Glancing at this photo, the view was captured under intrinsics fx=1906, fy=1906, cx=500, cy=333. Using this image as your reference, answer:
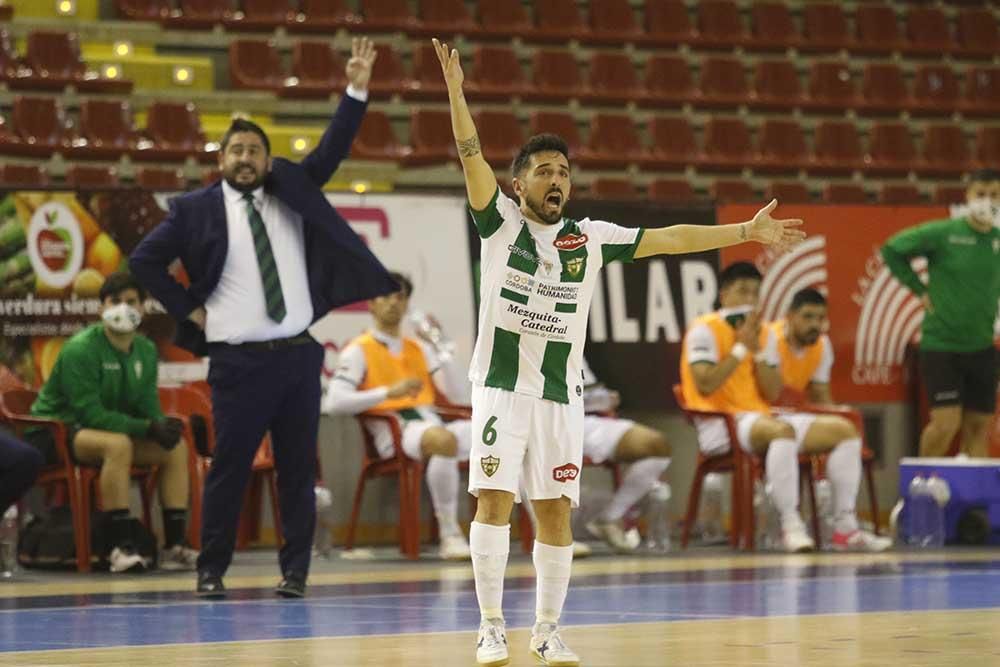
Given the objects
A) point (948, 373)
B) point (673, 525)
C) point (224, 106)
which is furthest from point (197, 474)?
point (224, 106)

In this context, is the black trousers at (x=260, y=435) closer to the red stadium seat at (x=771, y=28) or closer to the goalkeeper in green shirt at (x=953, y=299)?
the goalkeeper in green shirt at (x=953, y=299)

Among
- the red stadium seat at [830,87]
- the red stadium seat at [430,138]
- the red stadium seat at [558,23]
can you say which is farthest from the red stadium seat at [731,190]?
the red stadium seat at [430,138]

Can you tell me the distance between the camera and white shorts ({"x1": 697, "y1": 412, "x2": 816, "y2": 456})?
38.5ft

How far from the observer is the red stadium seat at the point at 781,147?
19375mm

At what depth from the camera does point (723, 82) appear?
19969mm

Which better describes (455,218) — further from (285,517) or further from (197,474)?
(285,517)

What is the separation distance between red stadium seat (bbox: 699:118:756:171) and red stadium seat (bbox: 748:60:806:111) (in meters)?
0.75

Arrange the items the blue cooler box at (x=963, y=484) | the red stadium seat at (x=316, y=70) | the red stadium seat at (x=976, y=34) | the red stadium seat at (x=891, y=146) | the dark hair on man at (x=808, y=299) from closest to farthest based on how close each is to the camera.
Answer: the dark hair on man at (x=808, y=299), the blue cooler box at (x=963, y=484), the red stadium seat at (x=316, y=70), the red stadium seat at (x=891, y=146), the red stadium seat at (x=976, y=34)

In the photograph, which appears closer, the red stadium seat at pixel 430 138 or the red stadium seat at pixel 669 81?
the red stadium seat at pixel 430 138

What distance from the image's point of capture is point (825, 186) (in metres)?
19.4

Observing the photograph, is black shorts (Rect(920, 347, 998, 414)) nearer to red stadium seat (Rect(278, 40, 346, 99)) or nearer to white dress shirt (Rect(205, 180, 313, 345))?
white dress shirt (Rect(205, 180, 313, 345))

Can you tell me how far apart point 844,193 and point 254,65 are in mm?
5930

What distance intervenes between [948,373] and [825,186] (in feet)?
23.0

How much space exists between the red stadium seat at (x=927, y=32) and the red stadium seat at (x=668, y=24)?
108 inches
